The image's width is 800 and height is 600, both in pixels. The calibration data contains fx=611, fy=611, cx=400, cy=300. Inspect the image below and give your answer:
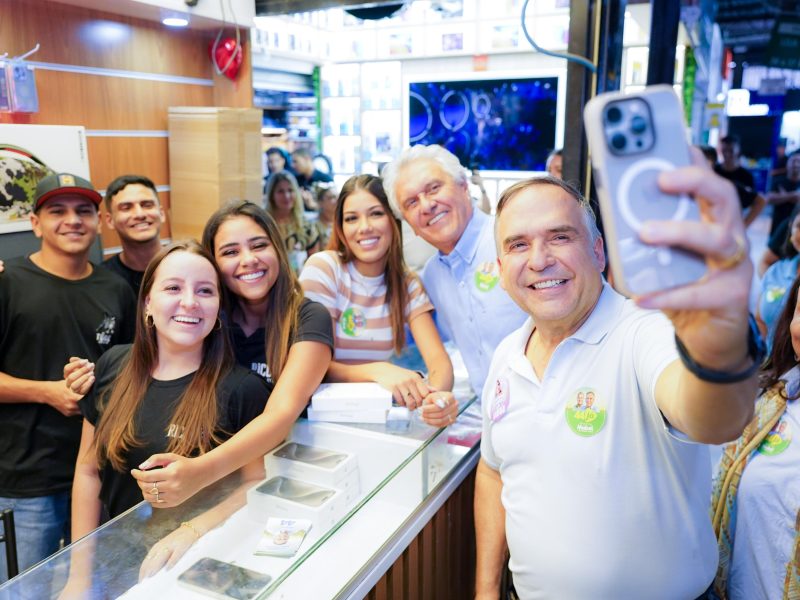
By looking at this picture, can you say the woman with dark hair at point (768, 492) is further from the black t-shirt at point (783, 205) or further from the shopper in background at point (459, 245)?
the black t-shirt at point (783, 205)

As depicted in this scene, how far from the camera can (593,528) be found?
4.06 feet

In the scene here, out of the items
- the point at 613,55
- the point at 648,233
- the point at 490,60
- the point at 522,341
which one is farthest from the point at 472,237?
the point at 490,60

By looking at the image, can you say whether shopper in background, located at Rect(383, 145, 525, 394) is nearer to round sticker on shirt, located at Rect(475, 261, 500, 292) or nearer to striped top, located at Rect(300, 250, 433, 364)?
round sticker on shirt, located at Rect(475, 261, 500, 292)

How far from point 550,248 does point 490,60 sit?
276 inches

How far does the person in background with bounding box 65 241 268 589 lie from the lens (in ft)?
5.33

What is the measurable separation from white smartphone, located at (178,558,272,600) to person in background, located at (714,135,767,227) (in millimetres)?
5252

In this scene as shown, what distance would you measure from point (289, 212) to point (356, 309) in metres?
2.70

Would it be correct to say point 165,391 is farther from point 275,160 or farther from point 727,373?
point 275,160

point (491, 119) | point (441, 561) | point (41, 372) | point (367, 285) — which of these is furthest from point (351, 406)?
point (491, 119)

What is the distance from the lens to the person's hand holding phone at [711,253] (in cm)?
67

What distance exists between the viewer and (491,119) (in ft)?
25.3

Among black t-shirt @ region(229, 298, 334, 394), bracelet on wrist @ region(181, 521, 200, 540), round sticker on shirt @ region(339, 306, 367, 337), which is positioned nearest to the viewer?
bracelet on wrist @ region(181, 521, 200, 540)

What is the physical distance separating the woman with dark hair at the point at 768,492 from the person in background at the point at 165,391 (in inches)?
47.6

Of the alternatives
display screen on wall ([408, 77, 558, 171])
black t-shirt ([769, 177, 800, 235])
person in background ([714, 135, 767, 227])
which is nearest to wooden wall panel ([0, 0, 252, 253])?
person in background ([714, 135, 767, 227])
